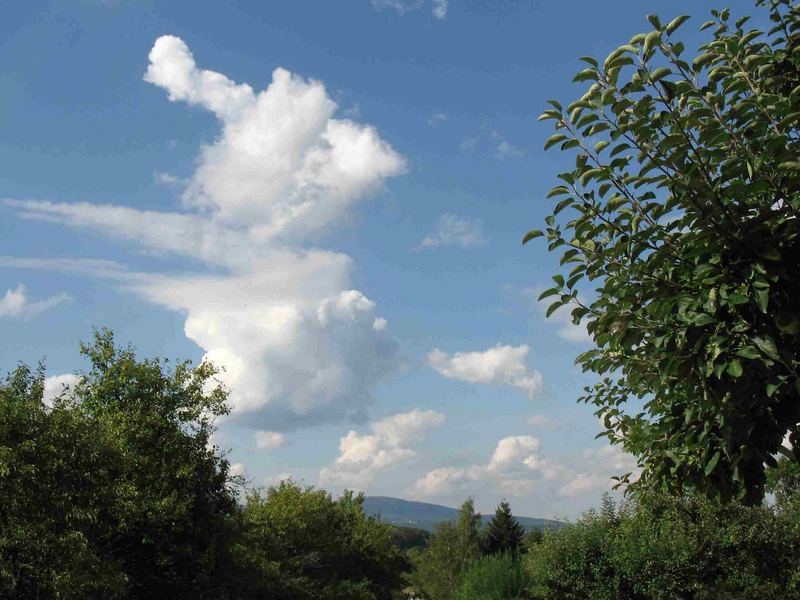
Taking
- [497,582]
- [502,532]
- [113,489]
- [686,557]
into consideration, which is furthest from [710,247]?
[502,532]

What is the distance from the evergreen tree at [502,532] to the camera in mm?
95188

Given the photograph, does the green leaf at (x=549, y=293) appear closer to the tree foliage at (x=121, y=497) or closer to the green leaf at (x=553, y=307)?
the green leaf at (x=553, y=307)

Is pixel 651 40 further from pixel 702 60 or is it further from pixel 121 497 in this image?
pixel 121 497

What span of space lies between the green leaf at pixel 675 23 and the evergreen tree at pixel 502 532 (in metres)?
94.0

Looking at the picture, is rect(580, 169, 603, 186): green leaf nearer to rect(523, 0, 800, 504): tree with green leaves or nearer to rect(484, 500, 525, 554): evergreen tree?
rect(523, 0, 800, 504): tree with green leaves

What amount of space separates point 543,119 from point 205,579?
30239 mm

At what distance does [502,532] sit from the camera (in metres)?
95.9

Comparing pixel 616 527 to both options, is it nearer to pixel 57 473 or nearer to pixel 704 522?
pixel 704 522

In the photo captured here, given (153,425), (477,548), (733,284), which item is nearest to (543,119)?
(733,284)

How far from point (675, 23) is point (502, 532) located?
3761 inches

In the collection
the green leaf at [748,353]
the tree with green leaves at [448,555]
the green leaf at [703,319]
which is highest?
the green leaf at [703,319]

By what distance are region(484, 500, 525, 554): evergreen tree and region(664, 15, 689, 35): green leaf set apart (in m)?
94.0

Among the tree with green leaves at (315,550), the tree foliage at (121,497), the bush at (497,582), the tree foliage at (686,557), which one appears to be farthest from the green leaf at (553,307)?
the bush at (497,582)

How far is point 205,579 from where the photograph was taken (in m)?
32.3
